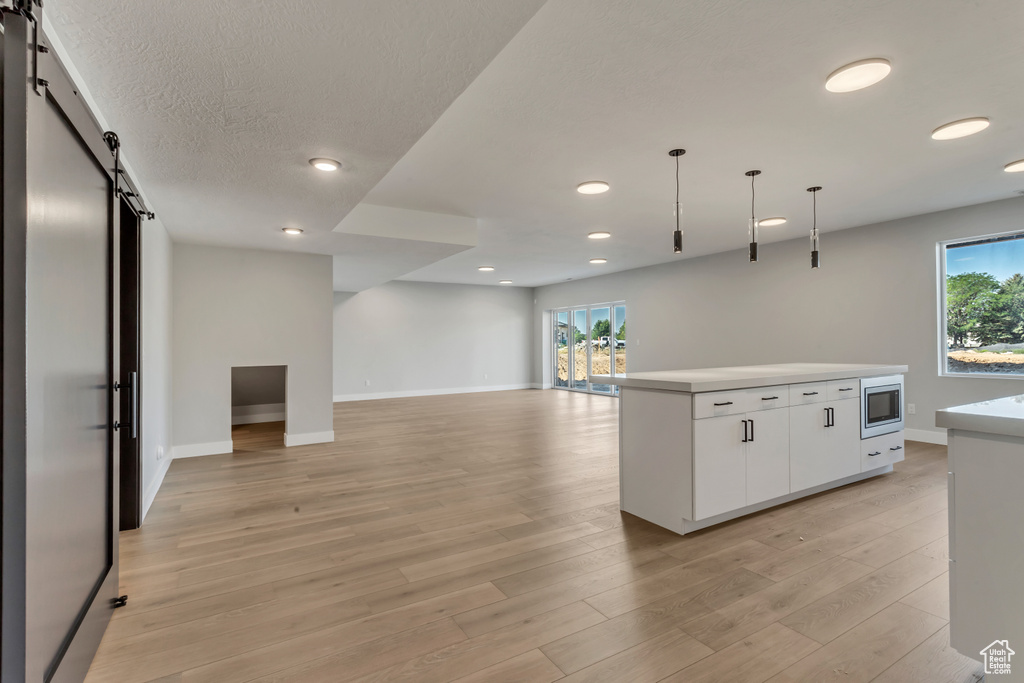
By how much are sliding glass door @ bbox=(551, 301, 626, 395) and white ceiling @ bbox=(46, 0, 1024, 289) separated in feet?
18.7

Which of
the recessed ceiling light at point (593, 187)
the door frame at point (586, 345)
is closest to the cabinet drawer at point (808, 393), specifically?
the recessed ceiling light at point (593, 187)

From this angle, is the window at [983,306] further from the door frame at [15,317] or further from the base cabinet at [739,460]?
the door frame at [15,317]

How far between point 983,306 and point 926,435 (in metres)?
1.50

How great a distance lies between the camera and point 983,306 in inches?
202

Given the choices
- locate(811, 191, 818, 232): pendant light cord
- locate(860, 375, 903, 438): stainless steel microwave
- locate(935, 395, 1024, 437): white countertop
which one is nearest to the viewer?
locate(935, 395, 1024, 437): white countertop

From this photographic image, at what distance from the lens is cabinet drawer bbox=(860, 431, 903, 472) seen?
13.1 ft

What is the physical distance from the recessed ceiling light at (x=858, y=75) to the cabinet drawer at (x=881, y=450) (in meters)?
2.76

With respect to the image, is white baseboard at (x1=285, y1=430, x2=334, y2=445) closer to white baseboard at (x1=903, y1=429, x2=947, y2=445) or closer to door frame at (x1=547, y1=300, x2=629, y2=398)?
door frame at (x1=547, y1=300, x2=629, y2=398)

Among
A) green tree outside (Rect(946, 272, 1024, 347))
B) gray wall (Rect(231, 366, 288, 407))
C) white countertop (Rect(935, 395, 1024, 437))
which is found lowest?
gray wall (Rect(231, 366, 288, 407))

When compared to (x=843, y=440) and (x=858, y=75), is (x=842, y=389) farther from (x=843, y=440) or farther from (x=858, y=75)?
(x=858, y=75)

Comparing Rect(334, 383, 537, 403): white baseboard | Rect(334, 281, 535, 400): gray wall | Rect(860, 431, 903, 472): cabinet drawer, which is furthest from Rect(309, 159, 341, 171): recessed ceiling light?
Rect(334, 383, 537, 403): white baseboard

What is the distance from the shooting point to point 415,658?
186cm

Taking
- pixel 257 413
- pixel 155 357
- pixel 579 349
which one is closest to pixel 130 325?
pixel 155 357

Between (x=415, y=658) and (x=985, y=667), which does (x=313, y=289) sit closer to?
(x=415, y=658)
